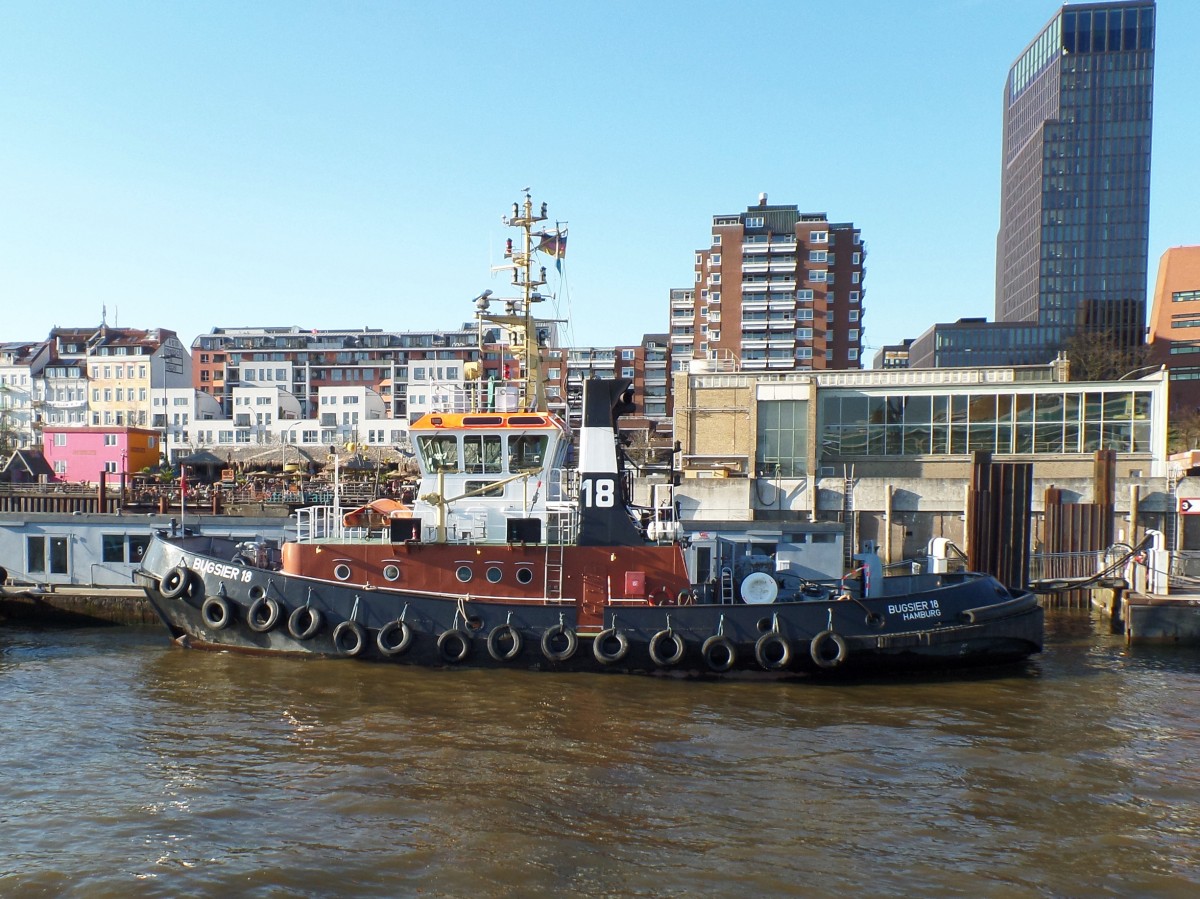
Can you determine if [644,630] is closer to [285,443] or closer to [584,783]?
[584,783]

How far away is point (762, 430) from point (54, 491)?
2366 cm

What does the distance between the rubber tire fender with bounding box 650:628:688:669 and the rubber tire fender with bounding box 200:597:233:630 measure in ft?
21.2

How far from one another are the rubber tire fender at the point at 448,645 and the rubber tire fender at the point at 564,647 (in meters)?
1.12

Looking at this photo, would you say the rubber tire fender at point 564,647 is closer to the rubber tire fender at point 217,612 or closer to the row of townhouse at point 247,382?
the rubber tire fender at point 217,612

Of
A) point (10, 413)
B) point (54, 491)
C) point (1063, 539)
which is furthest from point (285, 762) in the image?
point (10, 413)

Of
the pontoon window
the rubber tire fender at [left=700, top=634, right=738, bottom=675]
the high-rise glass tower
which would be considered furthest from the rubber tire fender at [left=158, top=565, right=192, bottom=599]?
the high-rise glass tower

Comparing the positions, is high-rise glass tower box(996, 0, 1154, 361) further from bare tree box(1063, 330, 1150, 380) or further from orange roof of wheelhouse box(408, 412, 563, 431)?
orange roof of wheelhouse box(408, 412, 563, 431)

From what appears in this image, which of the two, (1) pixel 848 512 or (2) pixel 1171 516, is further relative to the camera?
(1) pixel 848 512

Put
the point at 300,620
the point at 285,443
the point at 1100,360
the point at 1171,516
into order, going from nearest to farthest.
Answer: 1. the point at 300,620
2. the point at 1171,516
3. the point at 285,443
4. the point at 1100,360

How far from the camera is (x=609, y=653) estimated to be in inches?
484

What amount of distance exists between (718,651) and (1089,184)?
83428 mm

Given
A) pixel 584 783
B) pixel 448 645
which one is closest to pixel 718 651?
pixel 448 645

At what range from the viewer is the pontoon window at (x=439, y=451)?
13.5 metres

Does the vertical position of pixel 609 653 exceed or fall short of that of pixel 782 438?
it falls short
